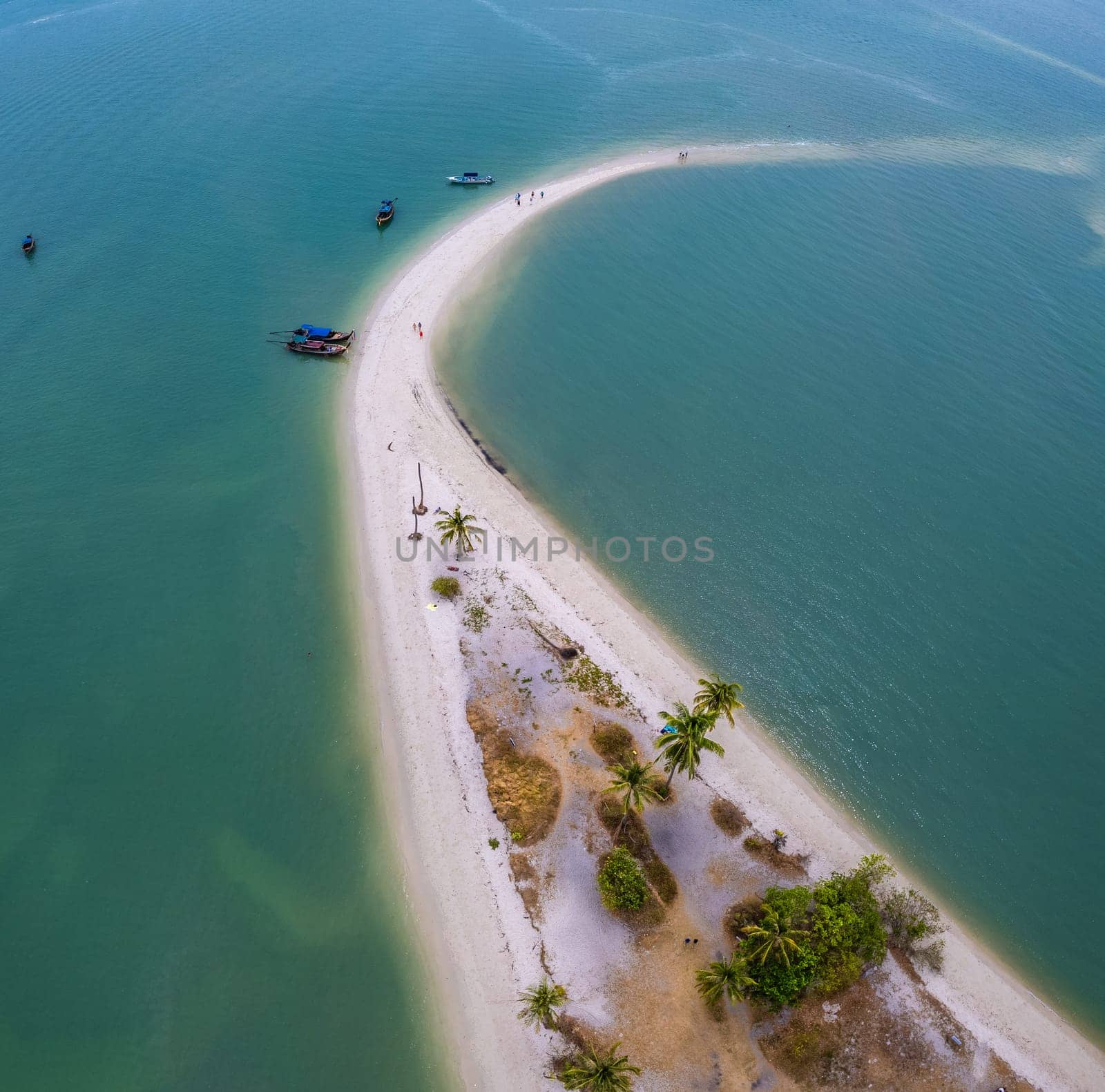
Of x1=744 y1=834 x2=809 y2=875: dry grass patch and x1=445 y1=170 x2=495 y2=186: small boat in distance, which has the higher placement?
x1=445 y1=170 x2=495 y2=186: small boat in distance

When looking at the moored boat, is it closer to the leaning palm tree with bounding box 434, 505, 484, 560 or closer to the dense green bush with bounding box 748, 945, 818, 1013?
the leaning palm tree with bounding box 434, 505, 484, 560

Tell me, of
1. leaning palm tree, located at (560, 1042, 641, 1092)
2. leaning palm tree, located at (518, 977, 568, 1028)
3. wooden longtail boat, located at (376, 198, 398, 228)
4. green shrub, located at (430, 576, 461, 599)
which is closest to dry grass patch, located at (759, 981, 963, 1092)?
leaning palm tree, located at (560, 1042, 641, 1092)

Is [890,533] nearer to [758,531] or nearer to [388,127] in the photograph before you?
[758,531]

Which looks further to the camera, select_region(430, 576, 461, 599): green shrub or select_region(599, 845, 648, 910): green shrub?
select_region(430, 576, 461, 599): green shrub

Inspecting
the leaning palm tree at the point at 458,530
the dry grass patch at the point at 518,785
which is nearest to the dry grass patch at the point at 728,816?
the dry grass patch at the point at 518,785

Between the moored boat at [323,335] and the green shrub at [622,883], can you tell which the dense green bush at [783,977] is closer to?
the green shrub at [622,883]

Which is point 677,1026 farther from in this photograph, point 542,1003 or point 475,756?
point 475,756

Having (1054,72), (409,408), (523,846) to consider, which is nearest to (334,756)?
(523,846)

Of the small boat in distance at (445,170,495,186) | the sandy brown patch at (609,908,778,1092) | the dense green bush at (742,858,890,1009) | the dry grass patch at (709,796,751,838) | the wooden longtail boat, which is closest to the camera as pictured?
the sandy brown patch at (609,908,778,1092)
